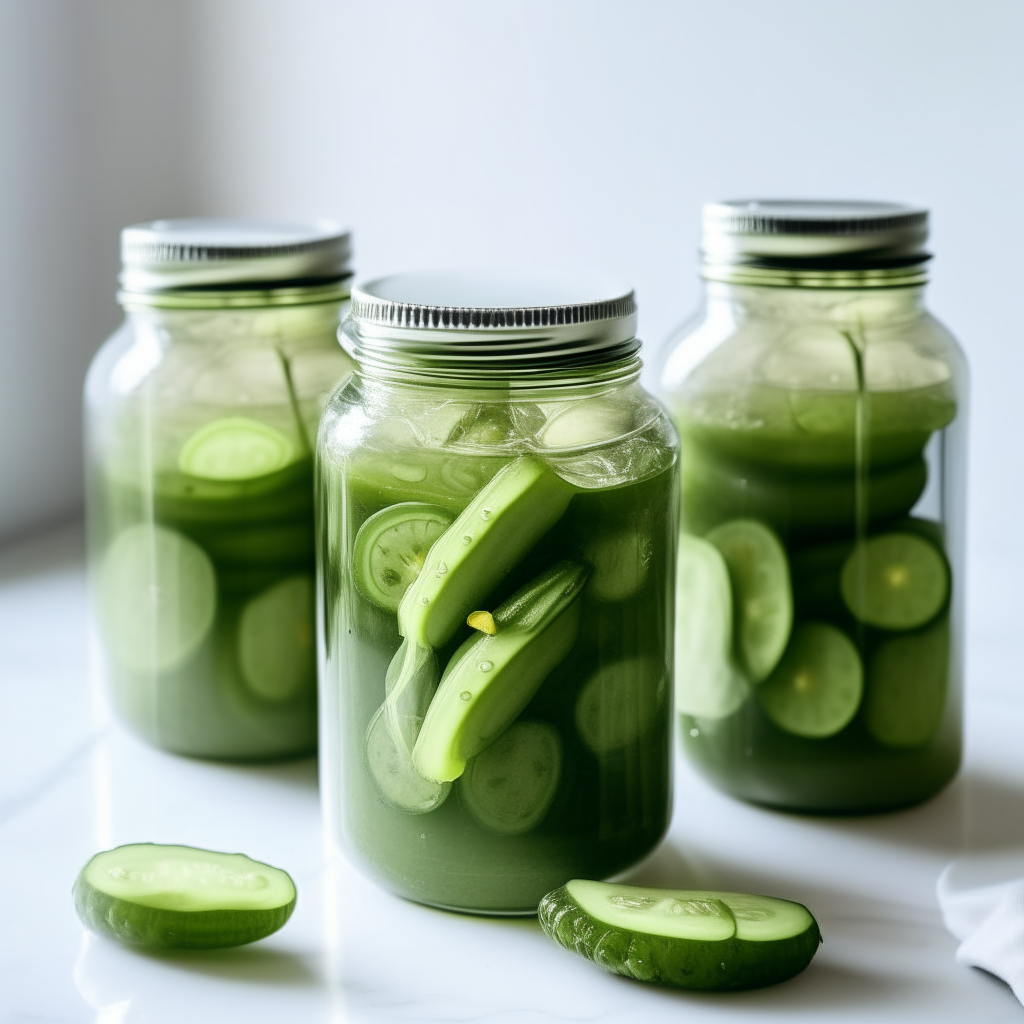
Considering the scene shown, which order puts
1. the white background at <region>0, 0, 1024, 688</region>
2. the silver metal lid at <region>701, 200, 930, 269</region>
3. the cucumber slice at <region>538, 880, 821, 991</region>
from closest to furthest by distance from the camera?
1. the cucumber slice at <region>538, 880, 821, 991</region>
2. the silver metal lid at <region>701, 200, 930, 269</region>
3. the white background at <region>0, 0, 1024, 688</region>

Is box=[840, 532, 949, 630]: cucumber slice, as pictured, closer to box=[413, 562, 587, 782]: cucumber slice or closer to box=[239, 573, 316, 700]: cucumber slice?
box=[413, 562, 587, 782]: cucumber slice

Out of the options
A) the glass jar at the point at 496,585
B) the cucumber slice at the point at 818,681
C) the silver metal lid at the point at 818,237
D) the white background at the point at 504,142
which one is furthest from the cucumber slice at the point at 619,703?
the white background at the point at 504,142

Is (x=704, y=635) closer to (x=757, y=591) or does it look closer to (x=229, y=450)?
(x=757, y=591)

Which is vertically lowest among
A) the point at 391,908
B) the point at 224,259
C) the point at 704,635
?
the point at 391,908

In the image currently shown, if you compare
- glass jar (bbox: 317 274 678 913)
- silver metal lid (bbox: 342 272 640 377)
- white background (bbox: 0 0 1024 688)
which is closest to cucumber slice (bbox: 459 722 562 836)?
glass jar (bbox: 317 274 678 913)

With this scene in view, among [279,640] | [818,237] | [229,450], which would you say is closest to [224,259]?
[229,450]
